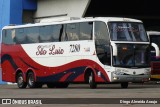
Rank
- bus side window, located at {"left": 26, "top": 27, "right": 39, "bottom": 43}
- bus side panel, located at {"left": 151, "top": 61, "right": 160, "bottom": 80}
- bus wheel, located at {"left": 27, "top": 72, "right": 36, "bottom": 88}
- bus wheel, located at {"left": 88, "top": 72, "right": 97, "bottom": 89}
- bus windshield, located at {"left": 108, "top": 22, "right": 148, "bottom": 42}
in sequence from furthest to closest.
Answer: bus side panel, located at {"left": 151, "top": 61, "right": 160, "bottom": 80}
bus wheel, located at {"left": 27, "top": 72, "right": 36, "bottom": 88}
bus side window, located at {"left": 26, "top": 27, "right": 39, "bottom": 43}
bus wheel, located at {"left": 88, "top": 72, "right": 97, "bottom": 89}
bus windshield, located at {"left": 108, "top": 22, "right": 148, "bottom": 42}

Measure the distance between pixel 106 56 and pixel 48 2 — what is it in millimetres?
16681

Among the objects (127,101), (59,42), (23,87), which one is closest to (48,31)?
(59,42)

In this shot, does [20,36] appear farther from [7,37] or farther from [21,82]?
[21,82]

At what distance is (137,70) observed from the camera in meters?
27.4

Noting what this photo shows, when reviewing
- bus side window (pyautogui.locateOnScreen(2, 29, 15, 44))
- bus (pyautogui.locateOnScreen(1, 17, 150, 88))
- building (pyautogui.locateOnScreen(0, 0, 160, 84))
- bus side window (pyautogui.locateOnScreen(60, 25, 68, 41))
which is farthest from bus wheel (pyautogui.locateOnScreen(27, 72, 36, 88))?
building (pyautogui.locateOnScreen(0, 0, 160, 84))

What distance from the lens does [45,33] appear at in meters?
30.8

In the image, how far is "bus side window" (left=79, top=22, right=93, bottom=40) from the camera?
27.9 m

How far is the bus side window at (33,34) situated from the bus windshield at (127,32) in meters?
5.45

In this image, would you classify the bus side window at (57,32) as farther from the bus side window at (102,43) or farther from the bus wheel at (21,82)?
the bus wheel at (21,82)

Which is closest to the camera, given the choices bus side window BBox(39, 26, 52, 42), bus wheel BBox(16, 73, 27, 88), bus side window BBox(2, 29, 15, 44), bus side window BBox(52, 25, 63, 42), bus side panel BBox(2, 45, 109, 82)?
bus side panel BBox(2, 45, 109, 82)

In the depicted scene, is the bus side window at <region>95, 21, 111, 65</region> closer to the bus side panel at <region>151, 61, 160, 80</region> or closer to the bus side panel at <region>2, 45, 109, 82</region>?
the bus side panel at <region>2, 45, 109, 82</region>

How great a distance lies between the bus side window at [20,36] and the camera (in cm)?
3228

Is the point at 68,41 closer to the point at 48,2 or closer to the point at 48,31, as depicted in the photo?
the point at 48,31

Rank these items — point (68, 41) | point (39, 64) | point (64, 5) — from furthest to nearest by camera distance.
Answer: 1. point (64, 5)
2. point (39, 64)
3. point (68, 41)
